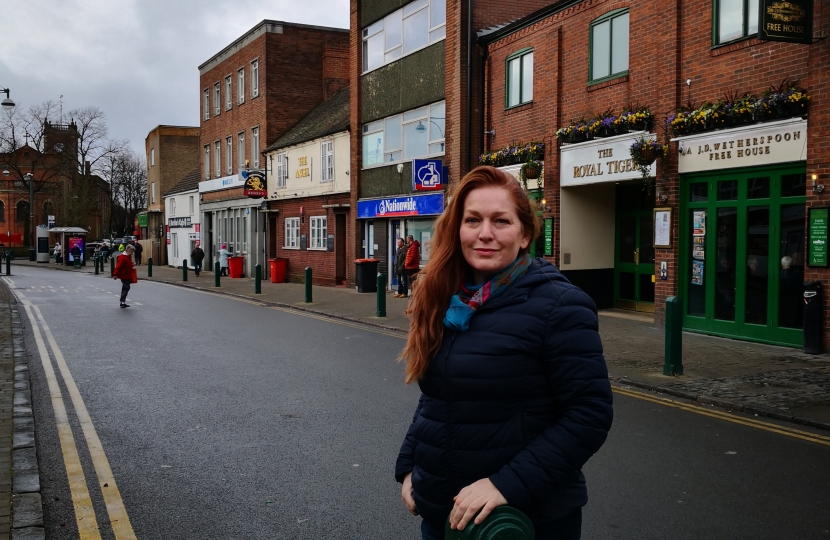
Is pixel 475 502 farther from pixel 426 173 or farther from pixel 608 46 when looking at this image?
pixel 426 173

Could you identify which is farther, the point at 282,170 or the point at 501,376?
the point at 282,170

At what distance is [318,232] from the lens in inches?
1193

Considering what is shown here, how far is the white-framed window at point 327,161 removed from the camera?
2926 centimetres

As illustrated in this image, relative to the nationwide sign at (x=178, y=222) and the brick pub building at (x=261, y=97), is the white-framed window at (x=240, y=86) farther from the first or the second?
the nationwide sign at (x=178, y=222)

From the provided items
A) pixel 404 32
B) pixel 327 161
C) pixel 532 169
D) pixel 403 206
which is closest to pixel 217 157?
pixel 327 161

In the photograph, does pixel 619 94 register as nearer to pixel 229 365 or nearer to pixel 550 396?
pixel 229 365

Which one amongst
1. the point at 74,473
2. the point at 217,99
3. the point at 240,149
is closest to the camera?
the point at 74,473

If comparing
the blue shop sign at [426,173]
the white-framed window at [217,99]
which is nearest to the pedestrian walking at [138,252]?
the white-framed window at [217,99]

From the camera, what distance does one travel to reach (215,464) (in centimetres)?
609

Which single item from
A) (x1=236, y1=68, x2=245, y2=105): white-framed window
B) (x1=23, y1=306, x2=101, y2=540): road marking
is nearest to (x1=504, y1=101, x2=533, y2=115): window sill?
(x1=23, y1=306, x2=101, y2=540): road marking

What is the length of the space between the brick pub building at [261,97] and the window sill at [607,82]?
19588 mm

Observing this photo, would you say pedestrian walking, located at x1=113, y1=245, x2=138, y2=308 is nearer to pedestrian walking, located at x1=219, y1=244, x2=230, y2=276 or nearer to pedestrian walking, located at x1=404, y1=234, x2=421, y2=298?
pedestrian walking, located at x1=404, y1=234, x2=421, y2=298

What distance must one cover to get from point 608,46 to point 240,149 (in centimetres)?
2585

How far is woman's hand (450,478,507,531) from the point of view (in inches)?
89.0
